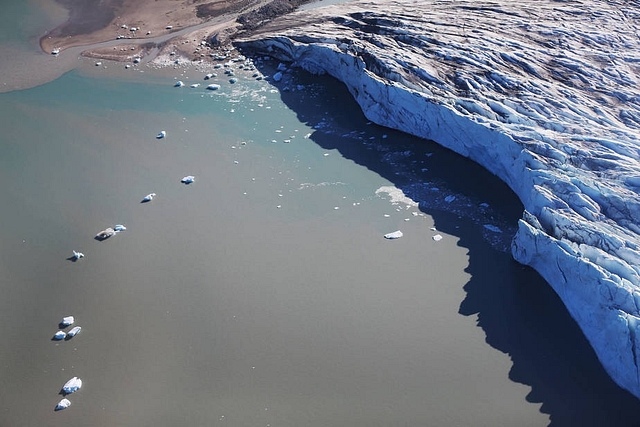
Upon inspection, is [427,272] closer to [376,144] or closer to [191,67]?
[376,144]

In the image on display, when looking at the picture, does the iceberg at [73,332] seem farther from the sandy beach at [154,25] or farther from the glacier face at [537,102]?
the sandy beach at [154,25]

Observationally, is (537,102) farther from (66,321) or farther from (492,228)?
(66,321)

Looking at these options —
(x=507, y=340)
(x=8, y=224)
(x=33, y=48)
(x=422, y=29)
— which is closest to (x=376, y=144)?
(x=422, y=29)

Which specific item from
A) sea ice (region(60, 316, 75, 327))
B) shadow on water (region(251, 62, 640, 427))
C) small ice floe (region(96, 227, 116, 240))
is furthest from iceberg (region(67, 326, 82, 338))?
shadow on water (region(251, 62, 640, 427))

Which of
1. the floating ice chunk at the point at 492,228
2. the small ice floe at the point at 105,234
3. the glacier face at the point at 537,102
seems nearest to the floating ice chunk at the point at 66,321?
the small ice floe at the point at 105,234

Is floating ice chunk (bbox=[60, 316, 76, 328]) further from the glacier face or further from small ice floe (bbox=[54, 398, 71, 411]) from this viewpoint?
the glacier face

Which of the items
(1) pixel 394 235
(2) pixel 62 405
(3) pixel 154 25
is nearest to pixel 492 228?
(1) pixel 394 235

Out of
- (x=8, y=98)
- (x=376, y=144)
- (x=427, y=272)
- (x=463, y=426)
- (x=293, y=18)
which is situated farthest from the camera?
(x=293, y=18)
